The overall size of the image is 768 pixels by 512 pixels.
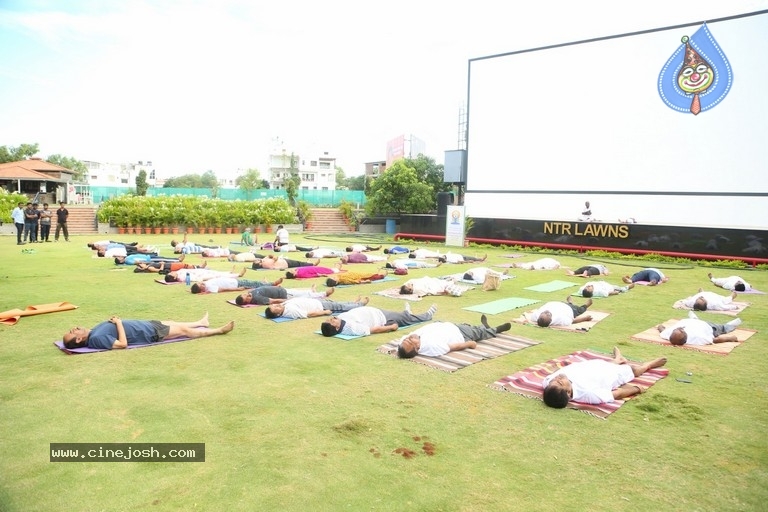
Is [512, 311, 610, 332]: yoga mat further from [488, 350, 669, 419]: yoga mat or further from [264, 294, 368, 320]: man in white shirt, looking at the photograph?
[264, 294, 368, 320]: man in white shirt

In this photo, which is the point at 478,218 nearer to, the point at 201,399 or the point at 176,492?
the point at 201,399

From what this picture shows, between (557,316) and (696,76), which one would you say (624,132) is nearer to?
(696,76)

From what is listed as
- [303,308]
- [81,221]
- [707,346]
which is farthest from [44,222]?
[707,346]

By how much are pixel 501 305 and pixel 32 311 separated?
756cm

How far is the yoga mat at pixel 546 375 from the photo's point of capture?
465 centimetres

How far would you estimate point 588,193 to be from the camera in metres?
19.5

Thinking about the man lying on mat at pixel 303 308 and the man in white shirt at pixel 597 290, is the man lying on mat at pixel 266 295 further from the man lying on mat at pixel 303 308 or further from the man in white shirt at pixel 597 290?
the man in white shirt at pixel 597 290

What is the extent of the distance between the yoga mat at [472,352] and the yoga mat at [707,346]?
61.9 inches

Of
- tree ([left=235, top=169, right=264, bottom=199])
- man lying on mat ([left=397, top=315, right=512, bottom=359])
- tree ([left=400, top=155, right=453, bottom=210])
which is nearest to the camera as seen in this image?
man lying on mat ([left=397, top=315, right=512, bottom=359])

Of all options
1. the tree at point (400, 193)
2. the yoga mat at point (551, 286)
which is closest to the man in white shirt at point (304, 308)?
the yoga mat at point (551, 286)

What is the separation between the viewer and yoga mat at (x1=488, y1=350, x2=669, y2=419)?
4652 millimetres

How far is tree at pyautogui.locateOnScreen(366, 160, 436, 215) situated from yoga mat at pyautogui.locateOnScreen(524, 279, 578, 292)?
18896 mm

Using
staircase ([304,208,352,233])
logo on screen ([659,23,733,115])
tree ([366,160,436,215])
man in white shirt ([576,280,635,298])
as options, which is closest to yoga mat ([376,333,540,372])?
man in white shirt ([576,280,635,298])

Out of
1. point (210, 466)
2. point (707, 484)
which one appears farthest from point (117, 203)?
point (707, 484)
